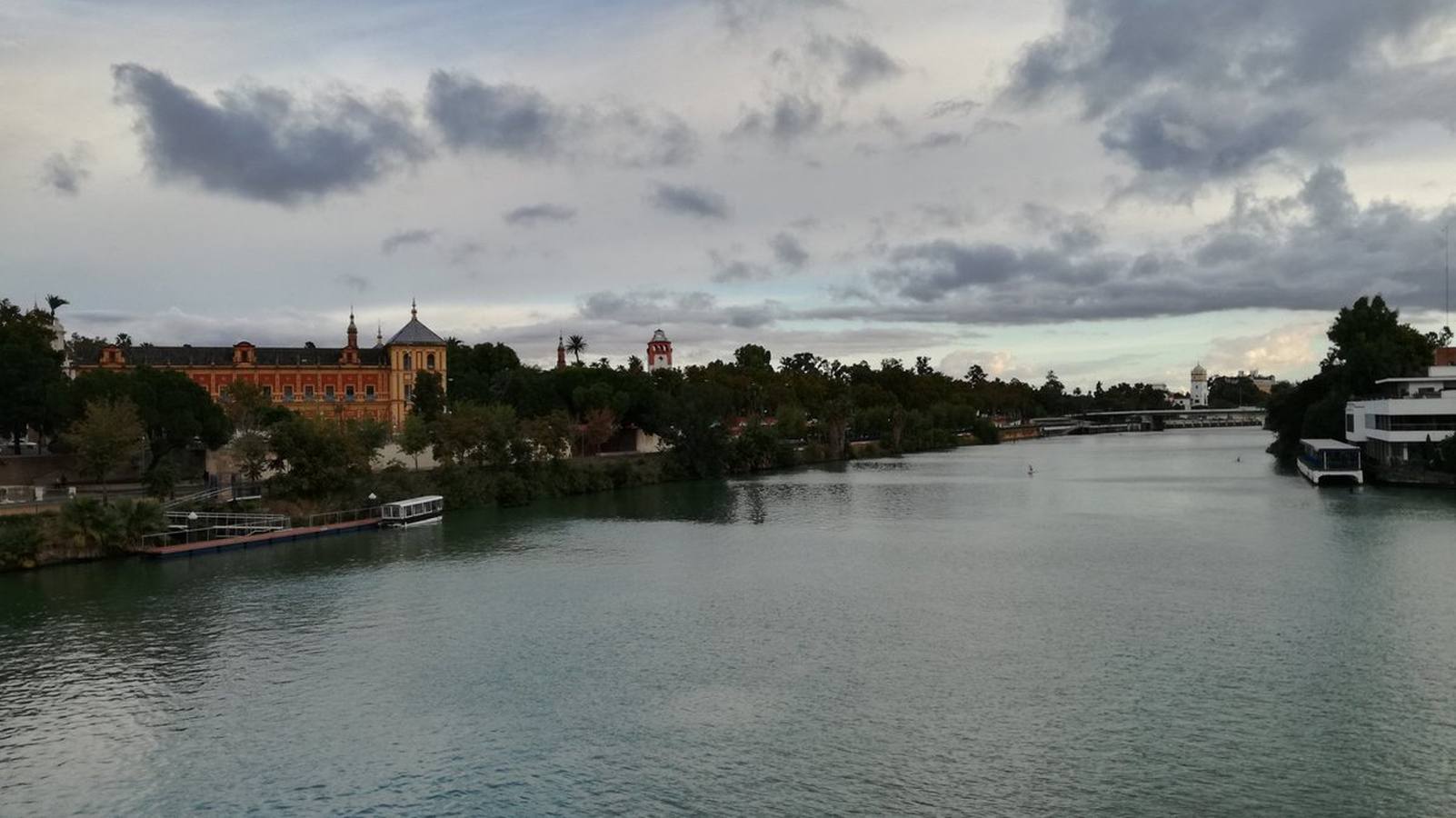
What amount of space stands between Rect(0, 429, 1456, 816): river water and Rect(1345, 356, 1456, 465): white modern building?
25238 mm

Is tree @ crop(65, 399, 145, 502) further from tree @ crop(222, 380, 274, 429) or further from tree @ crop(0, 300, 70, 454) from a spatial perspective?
tree @ crop(222, 380, 274, 429)

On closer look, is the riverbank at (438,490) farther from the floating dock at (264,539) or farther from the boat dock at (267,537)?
the floating dock at (264,539)

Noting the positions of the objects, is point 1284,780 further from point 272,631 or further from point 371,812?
point 272,631

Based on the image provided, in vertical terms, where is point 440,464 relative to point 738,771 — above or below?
above

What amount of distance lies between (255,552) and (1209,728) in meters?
43.9

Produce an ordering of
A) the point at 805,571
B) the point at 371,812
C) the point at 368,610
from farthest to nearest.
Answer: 1. the point at 805,571
2. the point at 368,610
3. the point at 371,812

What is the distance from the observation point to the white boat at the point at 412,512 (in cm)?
6166

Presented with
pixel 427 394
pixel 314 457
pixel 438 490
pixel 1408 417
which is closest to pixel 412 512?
pixel 314 457

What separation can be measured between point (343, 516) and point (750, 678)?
38823 millimetres

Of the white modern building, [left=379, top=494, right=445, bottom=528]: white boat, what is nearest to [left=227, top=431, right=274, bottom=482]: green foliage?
[left=379, top=494, right=445, bottom=528]: white boat

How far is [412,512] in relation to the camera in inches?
2472

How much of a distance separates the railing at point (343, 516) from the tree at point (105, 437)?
970cm

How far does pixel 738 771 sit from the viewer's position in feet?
74.6

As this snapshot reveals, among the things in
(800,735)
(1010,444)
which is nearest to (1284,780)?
(800,735)
